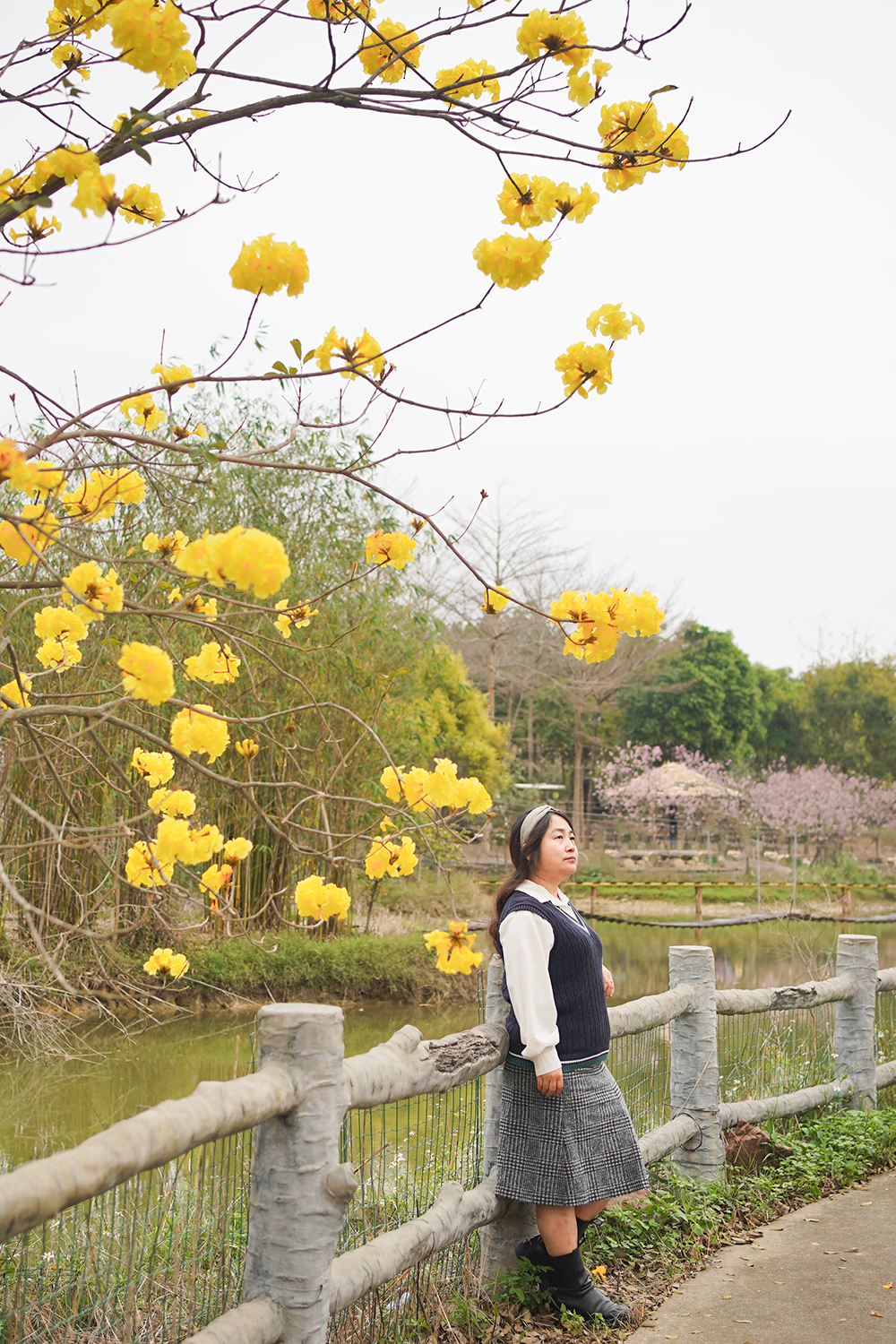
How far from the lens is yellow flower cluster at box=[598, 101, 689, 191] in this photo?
1.91 meters

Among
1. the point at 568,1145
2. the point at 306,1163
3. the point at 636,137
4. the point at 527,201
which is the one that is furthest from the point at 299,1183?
the point at 636,137

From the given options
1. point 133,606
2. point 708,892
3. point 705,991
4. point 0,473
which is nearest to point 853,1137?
point 705,991

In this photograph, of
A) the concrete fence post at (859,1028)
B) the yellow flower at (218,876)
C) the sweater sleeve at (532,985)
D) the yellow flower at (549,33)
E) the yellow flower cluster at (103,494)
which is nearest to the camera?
the yellow flower at (549,33)

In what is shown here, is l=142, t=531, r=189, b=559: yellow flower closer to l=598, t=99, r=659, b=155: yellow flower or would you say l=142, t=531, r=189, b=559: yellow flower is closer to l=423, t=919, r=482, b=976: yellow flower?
l=423, t=919, r=482, b=976: yellow flower

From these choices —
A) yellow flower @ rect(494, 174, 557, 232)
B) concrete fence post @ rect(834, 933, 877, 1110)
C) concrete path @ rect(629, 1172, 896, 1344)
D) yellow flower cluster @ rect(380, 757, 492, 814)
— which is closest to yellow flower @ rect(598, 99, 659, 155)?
yellow flower @ rect(494, 174, 557, 232)

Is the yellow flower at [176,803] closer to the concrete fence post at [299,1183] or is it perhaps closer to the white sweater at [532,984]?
the concrete fence post at [299,1183]

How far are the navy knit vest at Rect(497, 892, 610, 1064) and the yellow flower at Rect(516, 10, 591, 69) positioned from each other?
178 cm

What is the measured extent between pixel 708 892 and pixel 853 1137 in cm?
1445

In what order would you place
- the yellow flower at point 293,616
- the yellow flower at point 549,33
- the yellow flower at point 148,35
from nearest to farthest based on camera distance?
the yellow flower at point 148,35, the yellow flower at point 549,33, the yellow flower at point 293,616

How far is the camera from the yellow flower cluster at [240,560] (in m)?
1.34

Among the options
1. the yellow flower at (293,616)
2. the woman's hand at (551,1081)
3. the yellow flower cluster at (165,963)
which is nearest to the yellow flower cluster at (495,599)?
the yellow flower at (293,616)

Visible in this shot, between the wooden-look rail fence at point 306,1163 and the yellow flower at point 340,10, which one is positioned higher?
the yellow flower at point 340,10

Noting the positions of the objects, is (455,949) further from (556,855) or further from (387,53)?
(387,53)

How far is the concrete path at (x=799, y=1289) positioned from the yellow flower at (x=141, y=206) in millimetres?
2548
